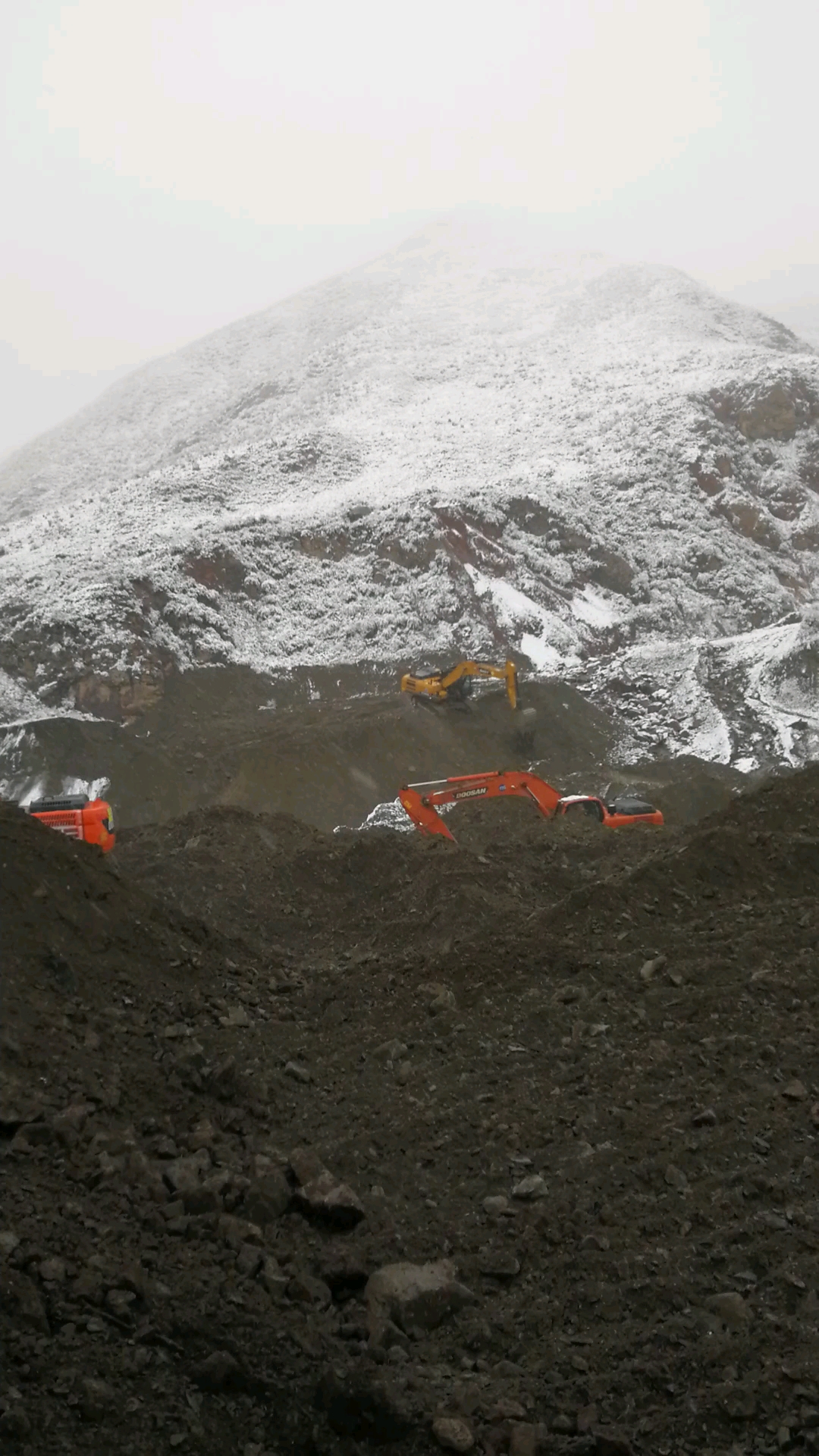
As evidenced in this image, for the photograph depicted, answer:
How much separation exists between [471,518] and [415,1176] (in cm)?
3343

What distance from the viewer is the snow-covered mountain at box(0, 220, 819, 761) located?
30672mm

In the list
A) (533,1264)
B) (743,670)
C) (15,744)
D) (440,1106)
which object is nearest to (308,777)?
(15,744)

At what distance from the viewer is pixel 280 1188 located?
17.2 feet

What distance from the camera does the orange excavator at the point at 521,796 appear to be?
639 inches

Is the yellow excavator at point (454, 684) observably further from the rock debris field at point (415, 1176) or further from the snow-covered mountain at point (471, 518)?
the rock debris field at point (415, 1176)

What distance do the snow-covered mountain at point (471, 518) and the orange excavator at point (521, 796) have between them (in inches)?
444

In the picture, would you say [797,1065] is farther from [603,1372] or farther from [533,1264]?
[603,1372]

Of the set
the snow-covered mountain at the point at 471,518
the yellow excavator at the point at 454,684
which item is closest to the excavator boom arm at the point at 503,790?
the yellow excavator at the point at 454,684

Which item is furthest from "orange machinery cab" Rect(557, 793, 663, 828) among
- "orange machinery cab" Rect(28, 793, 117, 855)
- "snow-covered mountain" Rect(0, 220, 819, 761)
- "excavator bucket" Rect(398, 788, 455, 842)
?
"snow-covered mountain" Rect(0, 220, 819, 761)

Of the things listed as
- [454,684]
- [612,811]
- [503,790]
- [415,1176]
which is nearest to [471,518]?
[454,684]

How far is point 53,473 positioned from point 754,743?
133 ft

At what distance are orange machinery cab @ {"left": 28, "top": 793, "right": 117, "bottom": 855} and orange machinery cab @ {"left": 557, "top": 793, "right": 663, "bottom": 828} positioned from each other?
6847mm

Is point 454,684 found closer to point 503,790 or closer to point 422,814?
point 503,790

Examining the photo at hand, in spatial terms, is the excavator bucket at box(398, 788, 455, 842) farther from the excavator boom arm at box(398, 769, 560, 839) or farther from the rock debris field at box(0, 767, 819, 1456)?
the rock debris field at box(0, 767, 819, 1456)
